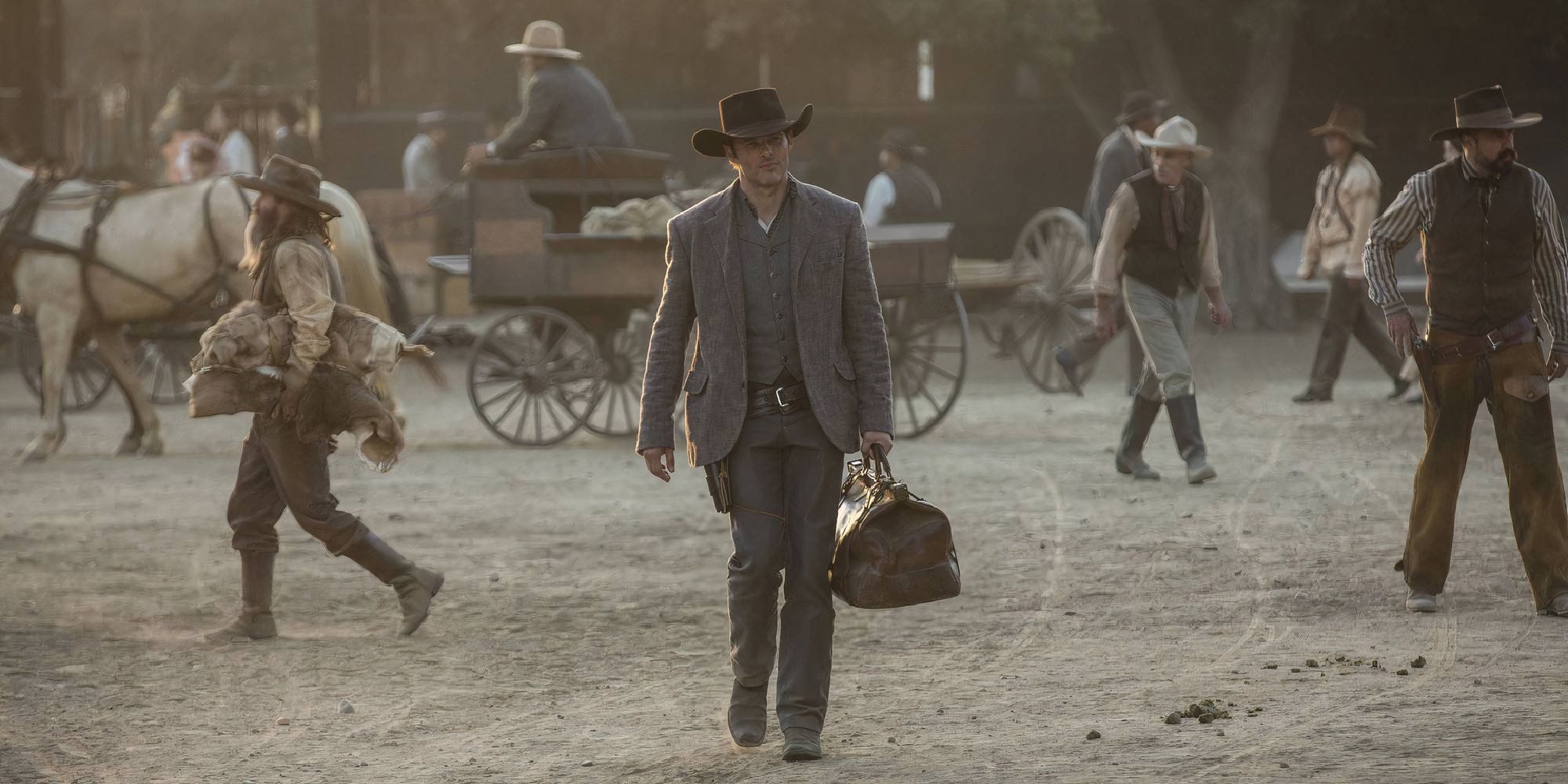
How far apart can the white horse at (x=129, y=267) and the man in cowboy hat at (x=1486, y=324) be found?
6799 mm

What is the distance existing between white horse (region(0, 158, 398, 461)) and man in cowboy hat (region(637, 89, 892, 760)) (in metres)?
6.84

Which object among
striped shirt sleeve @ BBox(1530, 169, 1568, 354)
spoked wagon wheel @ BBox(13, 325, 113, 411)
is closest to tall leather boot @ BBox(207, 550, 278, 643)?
striped shirt sleeve @ BBox(1530, 169, 1568, 354)

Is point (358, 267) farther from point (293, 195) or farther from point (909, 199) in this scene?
point (909, 199)

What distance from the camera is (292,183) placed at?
6.61 metres

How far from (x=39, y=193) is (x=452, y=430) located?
3066 mm

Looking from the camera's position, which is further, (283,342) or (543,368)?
(543,368)

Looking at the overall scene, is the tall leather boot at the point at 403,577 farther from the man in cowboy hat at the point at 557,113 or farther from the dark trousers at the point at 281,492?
the man in cowboy hat at the point at 557,113

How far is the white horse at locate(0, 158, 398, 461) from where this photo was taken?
11.6m

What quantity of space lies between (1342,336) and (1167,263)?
4207mm

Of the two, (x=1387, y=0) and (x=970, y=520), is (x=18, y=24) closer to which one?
(x=1387, y=0)

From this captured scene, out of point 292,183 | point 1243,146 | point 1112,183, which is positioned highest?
point 1243,146

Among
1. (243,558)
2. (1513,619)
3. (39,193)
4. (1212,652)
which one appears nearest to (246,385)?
(243,558)

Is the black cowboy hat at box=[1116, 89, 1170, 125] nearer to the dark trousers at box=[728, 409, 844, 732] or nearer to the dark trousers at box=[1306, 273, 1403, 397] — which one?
the dark trousers at box=[1306, 273, 1403, 397]

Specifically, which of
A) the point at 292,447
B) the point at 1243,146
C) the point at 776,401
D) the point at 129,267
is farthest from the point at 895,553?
the point at 1243,146
